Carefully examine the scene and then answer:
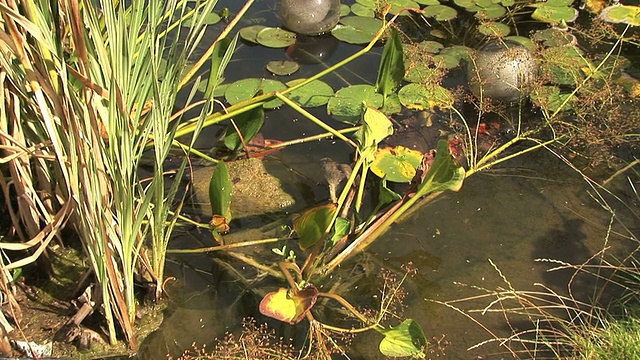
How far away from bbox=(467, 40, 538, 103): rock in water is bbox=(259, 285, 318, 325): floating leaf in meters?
1.27

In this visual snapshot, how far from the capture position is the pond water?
6.95 feet

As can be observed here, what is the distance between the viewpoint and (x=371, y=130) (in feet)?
7.35

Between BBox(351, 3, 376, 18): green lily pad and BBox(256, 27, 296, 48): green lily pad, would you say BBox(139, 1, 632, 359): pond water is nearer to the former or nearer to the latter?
BBox(256, 27, 296, 48): green lily pad

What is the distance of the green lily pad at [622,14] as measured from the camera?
3320 mm

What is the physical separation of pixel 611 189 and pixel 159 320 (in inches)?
68.1

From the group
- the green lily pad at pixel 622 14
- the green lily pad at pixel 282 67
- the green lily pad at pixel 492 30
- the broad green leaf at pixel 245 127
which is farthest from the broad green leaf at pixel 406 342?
the green lily pad at pixel 622 14

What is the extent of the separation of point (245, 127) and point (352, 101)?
0.53 meters

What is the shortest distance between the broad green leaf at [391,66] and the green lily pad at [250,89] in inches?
19.4

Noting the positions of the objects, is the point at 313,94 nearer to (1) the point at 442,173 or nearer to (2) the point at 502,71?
(2) the point at 502,71

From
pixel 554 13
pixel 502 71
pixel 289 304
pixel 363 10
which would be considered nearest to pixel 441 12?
pixel 363 10

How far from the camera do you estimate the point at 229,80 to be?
10.2 ft

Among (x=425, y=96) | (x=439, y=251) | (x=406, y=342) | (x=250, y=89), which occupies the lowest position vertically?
(x=439, y=251)

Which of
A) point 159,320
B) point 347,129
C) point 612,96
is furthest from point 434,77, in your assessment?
point 159,320

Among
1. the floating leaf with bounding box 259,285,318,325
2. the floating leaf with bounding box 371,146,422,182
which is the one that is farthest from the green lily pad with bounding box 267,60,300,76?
the floating leaf with bounding box 259,285,318,325
